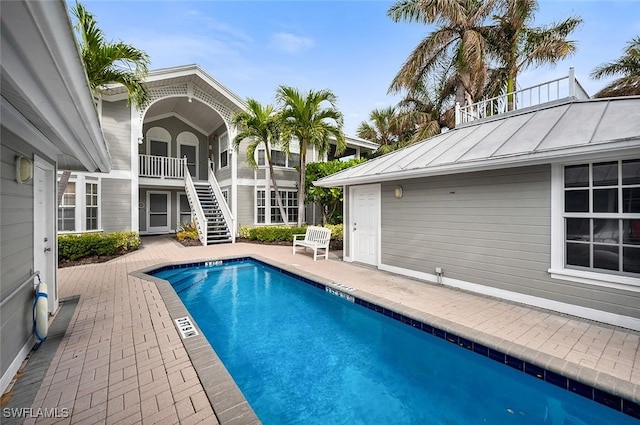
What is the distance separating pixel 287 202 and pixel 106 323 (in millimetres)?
11084

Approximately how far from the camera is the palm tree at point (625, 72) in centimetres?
1401

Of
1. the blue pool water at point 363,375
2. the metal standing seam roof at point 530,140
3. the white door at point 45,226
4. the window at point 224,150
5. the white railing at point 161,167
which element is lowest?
the blue pool water at point 363,375

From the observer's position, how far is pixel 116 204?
11000 millimetres

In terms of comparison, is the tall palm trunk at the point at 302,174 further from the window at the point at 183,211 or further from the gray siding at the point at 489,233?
the window at the point at 183,211

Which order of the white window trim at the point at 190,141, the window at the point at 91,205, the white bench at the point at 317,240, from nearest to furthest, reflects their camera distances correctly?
the white bench at the point at 317,240, the window at the point at 91,205, the white window trim at the point at 190,141

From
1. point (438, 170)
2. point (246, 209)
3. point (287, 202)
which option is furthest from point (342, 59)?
point (438, 170)

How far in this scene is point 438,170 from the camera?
568 centimetres

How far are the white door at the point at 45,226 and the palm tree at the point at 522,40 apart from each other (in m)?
14.0

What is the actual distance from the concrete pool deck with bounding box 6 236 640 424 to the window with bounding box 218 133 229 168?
8.92 m

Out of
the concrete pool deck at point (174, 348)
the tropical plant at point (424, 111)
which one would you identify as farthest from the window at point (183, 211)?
the tropical plant at point (424, 111)

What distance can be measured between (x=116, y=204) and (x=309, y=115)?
8339 mm

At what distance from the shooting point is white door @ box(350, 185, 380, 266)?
794 centimetres

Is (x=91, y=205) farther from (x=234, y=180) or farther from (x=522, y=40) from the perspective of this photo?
(x=522, y=40)

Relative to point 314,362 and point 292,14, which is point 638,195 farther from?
point 292,14
